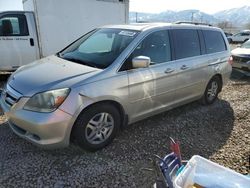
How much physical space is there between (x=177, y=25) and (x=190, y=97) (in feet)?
4.38

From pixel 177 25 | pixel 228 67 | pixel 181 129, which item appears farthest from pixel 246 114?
pixel 177 25

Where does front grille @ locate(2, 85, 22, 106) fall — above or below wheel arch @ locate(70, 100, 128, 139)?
above

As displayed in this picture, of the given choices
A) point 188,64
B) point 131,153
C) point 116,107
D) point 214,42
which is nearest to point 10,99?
point 116,107

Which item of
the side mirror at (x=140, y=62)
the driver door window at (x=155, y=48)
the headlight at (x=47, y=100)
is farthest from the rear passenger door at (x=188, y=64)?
the headlight at (x=47, y=100)

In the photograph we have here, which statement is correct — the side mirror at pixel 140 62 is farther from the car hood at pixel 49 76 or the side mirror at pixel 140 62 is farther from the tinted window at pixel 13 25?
the tinted window at pixel 13 25

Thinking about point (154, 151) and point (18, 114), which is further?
point (154, 151)

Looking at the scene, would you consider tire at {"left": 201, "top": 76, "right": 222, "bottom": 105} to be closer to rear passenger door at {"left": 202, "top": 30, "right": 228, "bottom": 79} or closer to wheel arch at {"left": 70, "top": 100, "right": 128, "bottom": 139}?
rear passenger door at {"left": 202, "top": 30, "right": 228, "bottom": 79}

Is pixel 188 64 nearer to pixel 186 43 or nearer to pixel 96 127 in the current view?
pixel 186 43

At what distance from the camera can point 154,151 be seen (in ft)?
11.3

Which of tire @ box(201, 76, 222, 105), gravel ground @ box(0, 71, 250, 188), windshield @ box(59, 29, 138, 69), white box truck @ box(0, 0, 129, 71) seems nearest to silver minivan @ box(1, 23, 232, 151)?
windshield @ box(59, 29, 138, 69)

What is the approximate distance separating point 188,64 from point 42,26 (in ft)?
14.9

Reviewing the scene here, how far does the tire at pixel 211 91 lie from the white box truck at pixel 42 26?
14.3 ft

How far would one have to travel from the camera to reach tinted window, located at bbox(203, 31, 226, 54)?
4922 mm

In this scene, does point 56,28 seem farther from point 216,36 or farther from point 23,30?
point 216,36
